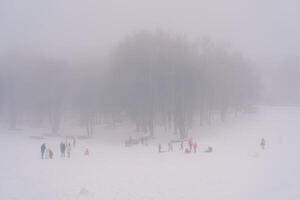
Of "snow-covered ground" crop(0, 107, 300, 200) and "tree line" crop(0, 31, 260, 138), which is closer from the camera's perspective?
"snow-covered ground" crop(0, 107, 300, 200)

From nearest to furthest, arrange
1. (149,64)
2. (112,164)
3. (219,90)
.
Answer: (112,164)
(149,64)
(219,90)

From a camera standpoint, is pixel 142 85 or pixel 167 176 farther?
pixel 142 85

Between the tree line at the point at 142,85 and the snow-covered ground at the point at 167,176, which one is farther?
the tree line at the point at 142,85

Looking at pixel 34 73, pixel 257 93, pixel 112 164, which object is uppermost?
pixel 34 73

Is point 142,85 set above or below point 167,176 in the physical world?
above

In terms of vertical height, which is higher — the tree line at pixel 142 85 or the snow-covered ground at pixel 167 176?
the tree line at pixel 142 85

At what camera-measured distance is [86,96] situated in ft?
168

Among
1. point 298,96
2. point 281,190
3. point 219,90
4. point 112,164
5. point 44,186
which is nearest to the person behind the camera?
point 281,190

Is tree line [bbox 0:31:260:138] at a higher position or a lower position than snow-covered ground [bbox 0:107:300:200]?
higher

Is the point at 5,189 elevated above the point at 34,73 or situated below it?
below

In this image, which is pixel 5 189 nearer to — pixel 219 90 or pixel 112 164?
pixel 112 164

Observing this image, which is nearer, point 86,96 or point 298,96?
point 86,96

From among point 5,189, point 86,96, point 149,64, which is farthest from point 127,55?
point 5,189

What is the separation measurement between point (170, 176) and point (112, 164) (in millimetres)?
5816
